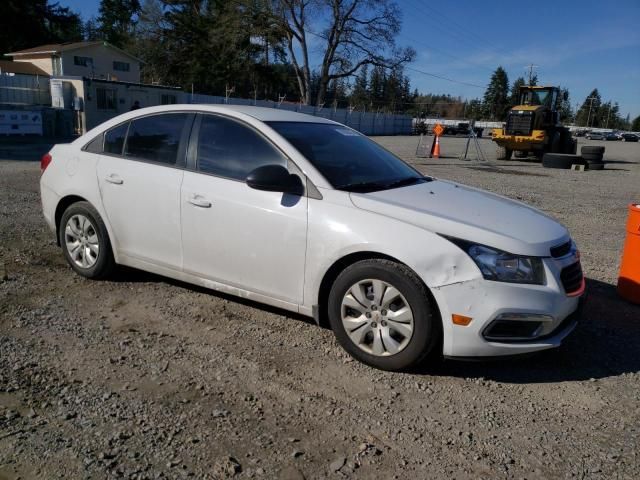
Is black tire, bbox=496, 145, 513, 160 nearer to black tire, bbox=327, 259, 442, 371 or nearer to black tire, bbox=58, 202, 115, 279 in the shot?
black tire, bbox=58, 202, 115, 279

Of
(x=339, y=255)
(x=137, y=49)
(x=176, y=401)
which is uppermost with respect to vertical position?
(x=137, y=49)

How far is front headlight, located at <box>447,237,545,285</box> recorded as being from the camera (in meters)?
3.16

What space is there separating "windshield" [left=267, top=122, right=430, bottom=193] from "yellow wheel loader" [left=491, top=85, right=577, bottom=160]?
19.9m

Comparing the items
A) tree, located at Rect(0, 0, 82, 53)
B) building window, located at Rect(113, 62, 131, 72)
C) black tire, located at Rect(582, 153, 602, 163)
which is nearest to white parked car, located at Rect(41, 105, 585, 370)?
black tire, located at Rect(582, 153, 602, 163)

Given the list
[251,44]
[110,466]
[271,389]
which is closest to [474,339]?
[271,389]

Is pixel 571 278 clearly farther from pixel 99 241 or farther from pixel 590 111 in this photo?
pixel 590 111

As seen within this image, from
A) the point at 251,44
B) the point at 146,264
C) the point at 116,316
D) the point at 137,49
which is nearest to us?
the point at 116,316

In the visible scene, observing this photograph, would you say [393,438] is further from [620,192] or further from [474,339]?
[620,192]

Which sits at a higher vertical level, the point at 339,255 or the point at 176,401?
the point at 339,255

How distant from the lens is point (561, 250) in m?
3.50

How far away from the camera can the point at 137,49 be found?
196ft

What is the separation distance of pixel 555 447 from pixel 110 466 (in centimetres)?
220

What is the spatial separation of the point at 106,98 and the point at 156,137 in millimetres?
25081

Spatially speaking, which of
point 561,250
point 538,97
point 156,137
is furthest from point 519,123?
point 156,137
